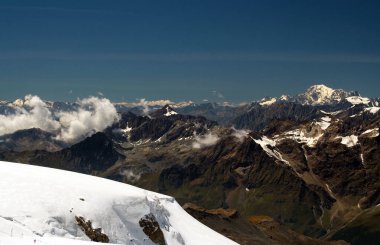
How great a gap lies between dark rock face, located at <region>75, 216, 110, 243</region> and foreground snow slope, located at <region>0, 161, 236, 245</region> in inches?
29.1

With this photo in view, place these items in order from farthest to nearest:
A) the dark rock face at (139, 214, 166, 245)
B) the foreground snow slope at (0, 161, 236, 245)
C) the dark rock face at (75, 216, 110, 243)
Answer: the dark rock face at (139, 214, 166, 245), the dark rock face at (75, 216, 110, 243), the foreground snow slope at (0, 161, 236, 245)

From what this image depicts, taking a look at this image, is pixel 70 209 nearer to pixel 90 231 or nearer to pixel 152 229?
pixel 90 231

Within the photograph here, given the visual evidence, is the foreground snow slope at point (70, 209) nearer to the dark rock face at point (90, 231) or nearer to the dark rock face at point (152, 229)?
the dark rock face at point (90, 231)

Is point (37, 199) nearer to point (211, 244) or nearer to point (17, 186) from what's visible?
point (17, 186)

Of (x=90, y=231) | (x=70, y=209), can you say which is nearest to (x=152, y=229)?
(x=90, y=231)

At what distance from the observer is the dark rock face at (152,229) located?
79.1 meters

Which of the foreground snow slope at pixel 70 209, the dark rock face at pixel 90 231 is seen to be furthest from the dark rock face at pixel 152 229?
the dark rock face at pixel 90 231

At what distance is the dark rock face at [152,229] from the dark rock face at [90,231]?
10.3m

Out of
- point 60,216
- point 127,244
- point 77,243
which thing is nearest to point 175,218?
point 127,244

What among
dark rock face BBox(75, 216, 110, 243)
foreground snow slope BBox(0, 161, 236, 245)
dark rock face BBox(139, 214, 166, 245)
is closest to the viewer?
foreground snow slope BBox(0, 161, 236, 245)

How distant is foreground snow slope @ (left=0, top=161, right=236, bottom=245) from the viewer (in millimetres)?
60469

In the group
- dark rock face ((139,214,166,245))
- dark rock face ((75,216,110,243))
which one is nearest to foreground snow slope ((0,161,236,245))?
dark rock face ((75,216,110,243))

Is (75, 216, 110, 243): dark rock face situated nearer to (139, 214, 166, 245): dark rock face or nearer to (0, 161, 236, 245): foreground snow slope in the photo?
(0, 161, 236, 245): foreground snow slope

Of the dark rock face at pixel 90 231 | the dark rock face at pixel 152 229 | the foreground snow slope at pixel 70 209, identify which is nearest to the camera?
the foreground snow slope at pixel 70 209
